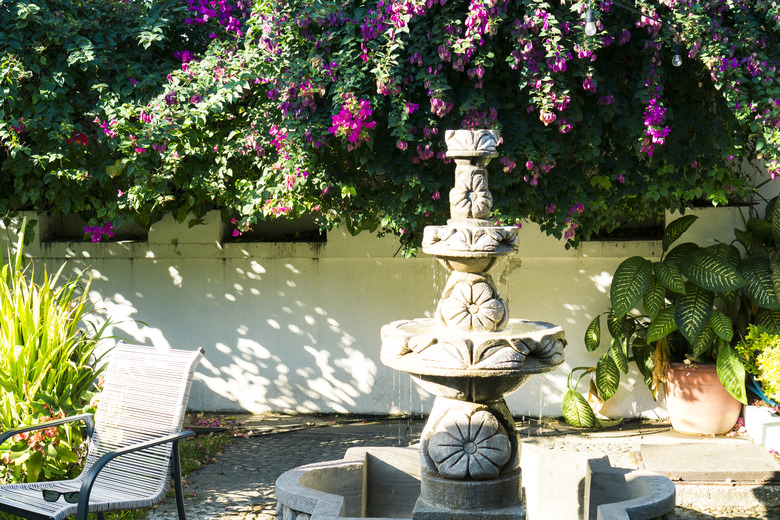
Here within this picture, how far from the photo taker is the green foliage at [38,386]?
4.44 meters

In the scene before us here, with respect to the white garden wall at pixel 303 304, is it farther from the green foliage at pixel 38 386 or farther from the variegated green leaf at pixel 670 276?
the green foliage at pixel 38 386

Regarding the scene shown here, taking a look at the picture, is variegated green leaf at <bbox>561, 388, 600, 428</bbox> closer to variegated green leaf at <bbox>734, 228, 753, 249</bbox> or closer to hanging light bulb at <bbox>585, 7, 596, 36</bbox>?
variegated green leaf at <bbox>734, 228, 753, 249</bbox>

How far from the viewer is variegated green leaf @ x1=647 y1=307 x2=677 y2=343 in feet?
19.8

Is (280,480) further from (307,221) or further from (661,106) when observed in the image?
(307,221)

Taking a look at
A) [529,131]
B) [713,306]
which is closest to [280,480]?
[529,131]

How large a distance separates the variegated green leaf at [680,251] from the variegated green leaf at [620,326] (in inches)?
24.1

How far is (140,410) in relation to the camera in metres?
4.17

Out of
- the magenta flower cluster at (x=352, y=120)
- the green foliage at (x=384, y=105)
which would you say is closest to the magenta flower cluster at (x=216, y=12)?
the green foliage at (x=384, y=105)

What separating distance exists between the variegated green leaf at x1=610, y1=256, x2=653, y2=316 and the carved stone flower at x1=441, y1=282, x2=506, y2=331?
2.67 metres

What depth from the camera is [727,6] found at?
4.99 m

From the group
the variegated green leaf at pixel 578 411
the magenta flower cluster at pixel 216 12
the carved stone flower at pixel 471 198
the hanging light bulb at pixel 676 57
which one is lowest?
the variegated green leaf at pixel 578 411

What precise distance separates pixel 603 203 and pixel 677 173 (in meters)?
0.54

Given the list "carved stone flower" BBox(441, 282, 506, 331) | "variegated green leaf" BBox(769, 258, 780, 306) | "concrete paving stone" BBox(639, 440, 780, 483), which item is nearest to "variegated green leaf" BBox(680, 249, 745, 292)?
"variegated green leaf" BBox(769, 258, 780, 306)

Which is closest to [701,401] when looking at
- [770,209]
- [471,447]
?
[770,209]
